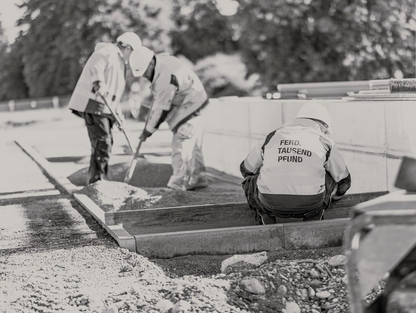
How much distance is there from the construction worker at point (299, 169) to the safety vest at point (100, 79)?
12.6ft

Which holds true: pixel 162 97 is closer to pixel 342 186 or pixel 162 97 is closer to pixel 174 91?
pixel 174 91

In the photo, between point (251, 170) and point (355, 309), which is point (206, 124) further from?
point (355, 309)

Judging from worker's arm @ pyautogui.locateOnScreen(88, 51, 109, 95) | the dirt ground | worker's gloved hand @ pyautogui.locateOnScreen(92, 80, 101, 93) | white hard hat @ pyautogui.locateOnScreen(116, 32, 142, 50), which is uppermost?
white hard hat @ pyautogui.locateOnScreen(116, 32, 142, 50)

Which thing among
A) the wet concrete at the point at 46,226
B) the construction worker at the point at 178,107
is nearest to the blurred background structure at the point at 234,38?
the construction worker at the point at 178,107

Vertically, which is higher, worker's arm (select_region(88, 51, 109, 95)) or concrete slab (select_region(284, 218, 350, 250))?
worker's arm (select_region(88, 51, 109, 95))

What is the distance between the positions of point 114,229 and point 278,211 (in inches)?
55.2

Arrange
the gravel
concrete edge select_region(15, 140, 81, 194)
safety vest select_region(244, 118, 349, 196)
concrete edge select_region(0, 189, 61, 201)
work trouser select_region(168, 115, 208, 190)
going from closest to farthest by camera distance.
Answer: the gravel → safety vest select_region(244, 118, 349, 196) → concrete edge select_region(0, 189, 61, 201) → concrete edge select_region(15, 140, 81, 194) → work trouser select_region(168, 115, 208, 190)

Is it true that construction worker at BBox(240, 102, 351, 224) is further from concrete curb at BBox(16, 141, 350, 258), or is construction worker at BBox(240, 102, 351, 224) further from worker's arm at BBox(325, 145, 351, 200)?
concrete curb at BBox(16, 141, 350, 258)

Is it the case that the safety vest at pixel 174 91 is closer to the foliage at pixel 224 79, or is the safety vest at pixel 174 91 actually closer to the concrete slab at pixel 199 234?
the concrete slab at pixel 199 234

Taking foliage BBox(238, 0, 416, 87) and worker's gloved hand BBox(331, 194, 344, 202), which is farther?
foliage BBox(238, 0, 416, 87)

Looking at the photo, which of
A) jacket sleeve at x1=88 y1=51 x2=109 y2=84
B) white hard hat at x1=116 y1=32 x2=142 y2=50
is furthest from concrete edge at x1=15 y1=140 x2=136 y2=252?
white hard hat at x1=116 y1=32 x2=142 y2=50

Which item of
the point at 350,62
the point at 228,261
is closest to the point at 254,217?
the point at 228,261

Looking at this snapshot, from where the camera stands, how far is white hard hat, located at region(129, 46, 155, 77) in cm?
958

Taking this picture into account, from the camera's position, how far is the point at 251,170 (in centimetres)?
670
